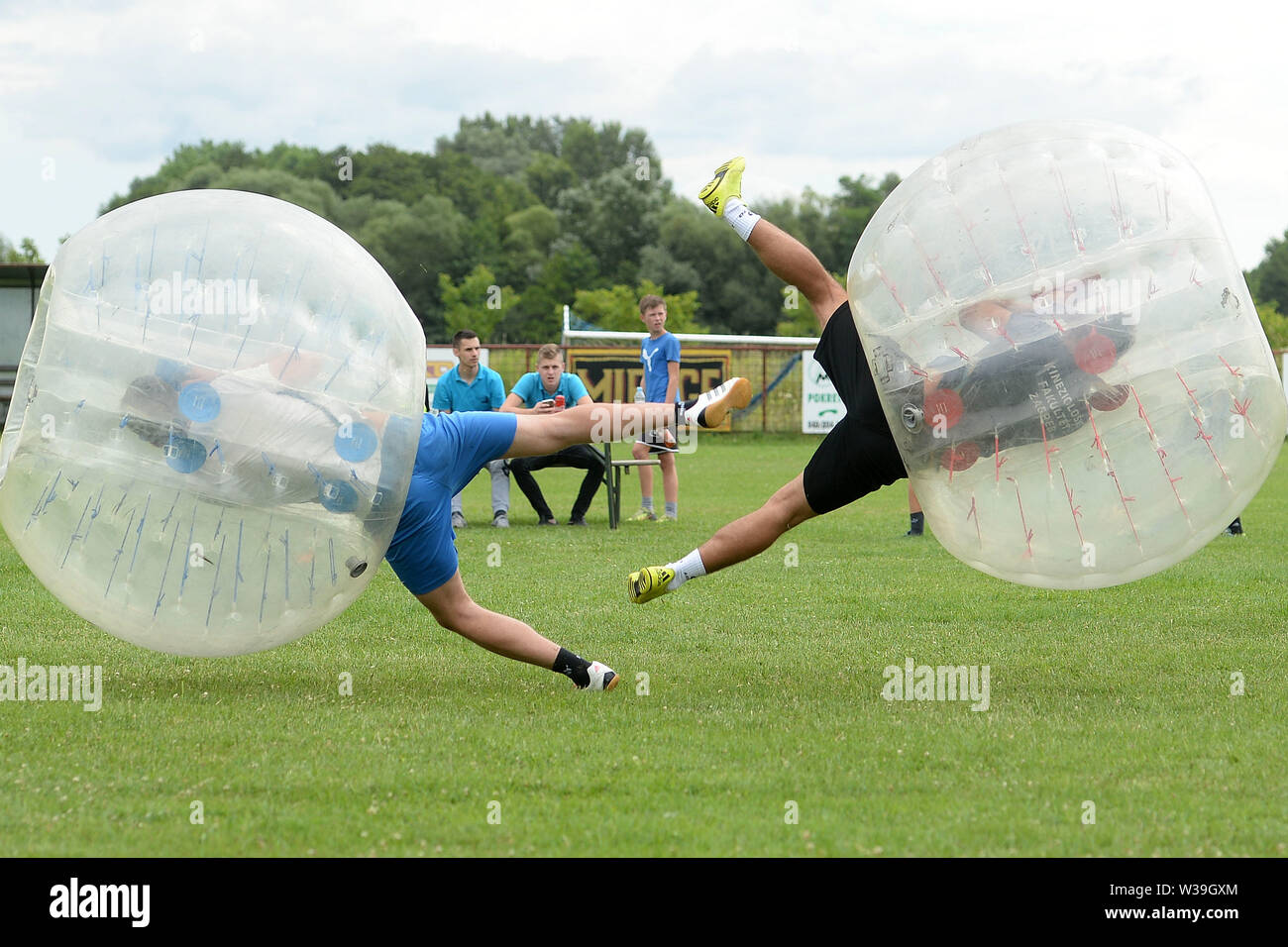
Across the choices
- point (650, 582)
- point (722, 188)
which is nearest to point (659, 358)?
point (722, 188)

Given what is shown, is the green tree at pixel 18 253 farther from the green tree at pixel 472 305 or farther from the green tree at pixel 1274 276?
the green tree at pixel 1274 276

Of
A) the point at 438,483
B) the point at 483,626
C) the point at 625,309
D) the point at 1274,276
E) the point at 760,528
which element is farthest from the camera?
the point at 1274,276

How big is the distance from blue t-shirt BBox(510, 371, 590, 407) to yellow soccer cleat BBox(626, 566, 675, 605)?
7.12m

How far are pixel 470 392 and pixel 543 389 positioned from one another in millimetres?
820

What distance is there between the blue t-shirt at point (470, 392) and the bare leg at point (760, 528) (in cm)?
721

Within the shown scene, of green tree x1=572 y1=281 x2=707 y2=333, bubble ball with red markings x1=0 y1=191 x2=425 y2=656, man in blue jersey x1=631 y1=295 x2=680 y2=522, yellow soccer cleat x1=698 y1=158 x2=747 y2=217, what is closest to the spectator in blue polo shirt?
man in blue jersey x1=631 y1=295 x2=680 y2=522

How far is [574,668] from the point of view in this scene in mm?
6102

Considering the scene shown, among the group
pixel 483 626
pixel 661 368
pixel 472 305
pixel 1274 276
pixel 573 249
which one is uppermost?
pixel 1274 276

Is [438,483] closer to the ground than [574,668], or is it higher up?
higher up

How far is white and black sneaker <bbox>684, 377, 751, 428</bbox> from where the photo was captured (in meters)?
6.41

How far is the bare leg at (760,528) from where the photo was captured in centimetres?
628

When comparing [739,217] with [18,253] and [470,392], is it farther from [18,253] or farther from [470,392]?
[18,253]

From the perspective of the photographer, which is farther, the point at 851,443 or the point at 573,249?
the point at 573,249
